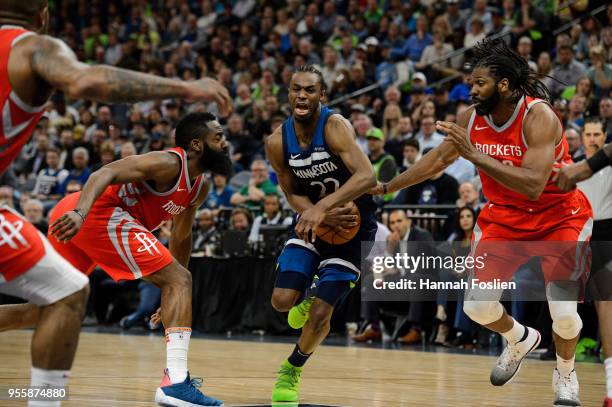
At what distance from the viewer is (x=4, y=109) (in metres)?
3.64

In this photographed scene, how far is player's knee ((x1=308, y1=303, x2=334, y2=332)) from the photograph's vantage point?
19.9 ft

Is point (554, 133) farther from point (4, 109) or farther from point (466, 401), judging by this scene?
point (4, 109)

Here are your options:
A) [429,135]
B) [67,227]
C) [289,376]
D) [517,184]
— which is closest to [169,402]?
[289,376]

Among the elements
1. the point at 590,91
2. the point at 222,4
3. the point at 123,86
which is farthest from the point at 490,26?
the point at 123,86

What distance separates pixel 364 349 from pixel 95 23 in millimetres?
13722

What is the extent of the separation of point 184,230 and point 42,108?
2469 millimetres

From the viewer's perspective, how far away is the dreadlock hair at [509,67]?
5.97 meters

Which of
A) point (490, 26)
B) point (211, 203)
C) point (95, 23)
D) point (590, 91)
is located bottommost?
point (211, 203)

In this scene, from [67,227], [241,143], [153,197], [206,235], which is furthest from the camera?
[241,143]

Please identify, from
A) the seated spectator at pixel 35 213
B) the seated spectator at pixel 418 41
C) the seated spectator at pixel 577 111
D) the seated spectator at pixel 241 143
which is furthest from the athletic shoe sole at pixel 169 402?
the seated spectator at pixel 418 41

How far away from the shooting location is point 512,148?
19.4 ft

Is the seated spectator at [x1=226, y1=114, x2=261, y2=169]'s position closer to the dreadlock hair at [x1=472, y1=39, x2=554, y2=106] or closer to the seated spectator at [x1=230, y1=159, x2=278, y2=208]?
the seated spectator at [x1=230, y1=159, x2=278, y2=208]

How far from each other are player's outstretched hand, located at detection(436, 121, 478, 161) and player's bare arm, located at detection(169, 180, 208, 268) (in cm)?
151

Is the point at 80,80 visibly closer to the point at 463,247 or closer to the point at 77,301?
the point at 77,301
